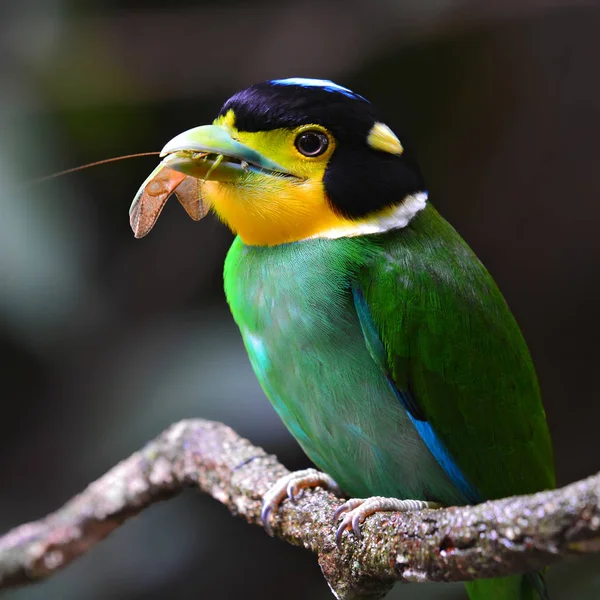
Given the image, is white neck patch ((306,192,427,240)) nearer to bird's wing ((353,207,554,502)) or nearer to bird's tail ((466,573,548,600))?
bird's wing ((353,207,554,502))

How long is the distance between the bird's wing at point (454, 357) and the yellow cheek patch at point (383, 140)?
0.17m

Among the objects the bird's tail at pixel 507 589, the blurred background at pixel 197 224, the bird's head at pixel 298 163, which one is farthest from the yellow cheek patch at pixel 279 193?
the blurred background at pixel 197 224

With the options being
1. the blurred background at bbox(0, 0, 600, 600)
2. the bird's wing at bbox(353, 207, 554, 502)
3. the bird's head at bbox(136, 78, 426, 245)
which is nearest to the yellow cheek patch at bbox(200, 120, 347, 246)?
the bird's head at bbox(136, 78, 426, 245)

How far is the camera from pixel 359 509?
1.53 metres

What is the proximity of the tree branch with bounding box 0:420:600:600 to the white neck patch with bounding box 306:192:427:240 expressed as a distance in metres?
0.55

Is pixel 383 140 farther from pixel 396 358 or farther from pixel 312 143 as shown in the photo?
pixel 396 358

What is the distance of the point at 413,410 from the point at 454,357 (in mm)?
140

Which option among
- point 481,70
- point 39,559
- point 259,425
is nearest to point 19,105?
point 259,425

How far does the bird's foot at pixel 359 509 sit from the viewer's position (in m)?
1.51

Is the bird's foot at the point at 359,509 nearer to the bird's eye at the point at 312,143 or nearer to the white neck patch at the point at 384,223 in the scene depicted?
the white neck patch at the point at 384,223

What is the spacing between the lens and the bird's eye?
1.70 m

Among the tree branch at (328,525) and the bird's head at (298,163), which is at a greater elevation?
the bird's head at (298,163)

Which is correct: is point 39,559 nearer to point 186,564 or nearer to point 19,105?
point 186,564

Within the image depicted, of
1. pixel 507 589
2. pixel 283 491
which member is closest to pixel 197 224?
pixel 283 491
